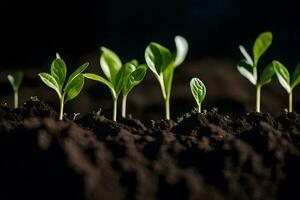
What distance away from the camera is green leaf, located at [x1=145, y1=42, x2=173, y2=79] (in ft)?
3.96

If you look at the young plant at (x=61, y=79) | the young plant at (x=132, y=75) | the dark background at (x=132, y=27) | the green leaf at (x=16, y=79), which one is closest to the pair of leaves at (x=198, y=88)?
the young plant at (x=132, y=75)

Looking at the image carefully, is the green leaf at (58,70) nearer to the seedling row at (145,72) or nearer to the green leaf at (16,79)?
the seedling row at (145,72)

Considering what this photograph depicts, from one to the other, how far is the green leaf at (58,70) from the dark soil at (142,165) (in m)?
0.24

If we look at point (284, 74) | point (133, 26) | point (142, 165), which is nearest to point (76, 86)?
point (142, 165)

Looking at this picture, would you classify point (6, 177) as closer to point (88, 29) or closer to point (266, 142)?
point (266, 142)

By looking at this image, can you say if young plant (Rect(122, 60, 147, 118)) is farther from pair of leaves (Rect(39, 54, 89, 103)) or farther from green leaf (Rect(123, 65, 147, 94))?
pair of leaves (Rect(39, 54, 89, 103))

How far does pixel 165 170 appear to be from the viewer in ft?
2.62

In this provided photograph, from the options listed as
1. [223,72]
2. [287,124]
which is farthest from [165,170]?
[223,72]

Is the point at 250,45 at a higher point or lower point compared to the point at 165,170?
higher

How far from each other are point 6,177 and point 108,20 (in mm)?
1889

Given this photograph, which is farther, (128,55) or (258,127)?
(128,55)

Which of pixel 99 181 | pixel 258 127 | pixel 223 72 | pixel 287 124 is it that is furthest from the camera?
pixel 223 72

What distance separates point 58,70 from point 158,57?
250mm

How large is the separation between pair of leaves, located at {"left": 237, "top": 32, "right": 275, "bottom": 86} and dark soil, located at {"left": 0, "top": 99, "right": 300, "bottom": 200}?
14.5 inches
